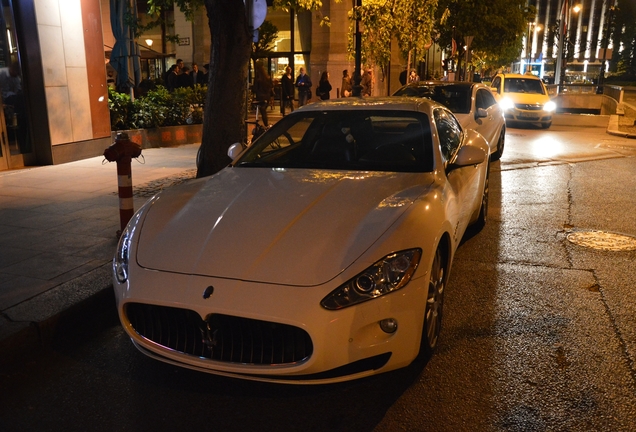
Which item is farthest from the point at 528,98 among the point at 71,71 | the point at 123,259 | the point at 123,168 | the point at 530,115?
the point at 123,259

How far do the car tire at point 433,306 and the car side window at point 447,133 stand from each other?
1.19 m

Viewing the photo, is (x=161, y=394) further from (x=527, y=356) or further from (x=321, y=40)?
(x=321, y=40)

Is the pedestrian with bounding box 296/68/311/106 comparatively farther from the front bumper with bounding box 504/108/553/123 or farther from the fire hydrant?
the fire hydrant

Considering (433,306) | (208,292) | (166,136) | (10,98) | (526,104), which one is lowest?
(166,136)

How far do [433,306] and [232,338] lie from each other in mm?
1326

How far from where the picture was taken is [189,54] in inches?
1170

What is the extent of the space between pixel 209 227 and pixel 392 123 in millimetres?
2242

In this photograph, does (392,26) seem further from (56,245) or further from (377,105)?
(56,245)

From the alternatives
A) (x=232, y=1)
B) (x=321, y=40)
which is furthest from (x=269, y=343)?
(x=321, y=40)

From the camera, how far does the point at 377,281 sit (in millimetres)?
3260

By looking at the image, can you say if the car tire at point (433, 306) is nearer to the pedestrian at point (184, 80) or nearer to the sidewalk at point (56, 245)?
the sidewalk at point (56, 245)

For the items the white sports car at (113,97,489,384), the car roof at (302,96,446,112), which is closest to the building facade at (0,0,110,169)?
the car roof at (302,96,446,112)

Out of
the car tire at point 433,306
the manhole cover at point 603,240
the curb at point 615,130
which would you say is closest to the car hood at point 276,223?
the car tire at point 433,306

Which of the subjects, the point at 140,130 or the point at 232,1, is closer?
the point at 232,1
